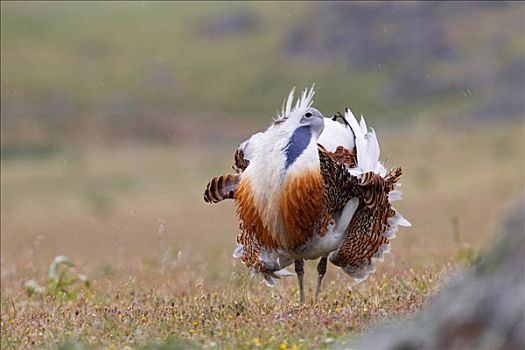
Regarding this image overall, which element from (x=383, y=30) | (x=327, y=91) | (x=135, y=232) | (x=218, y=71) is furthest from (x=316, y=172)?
(x=383, y=30)

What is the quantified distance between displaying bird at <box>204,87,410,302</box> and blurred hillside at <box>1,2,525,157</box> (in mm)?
38608

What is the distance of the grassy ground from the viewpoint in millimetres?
5602

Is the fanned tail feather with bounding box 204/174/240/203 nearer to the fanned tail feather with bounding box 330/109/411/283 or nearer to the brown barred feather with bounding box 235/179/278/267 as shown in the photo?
the brown barred feather with bounding box 235/179/278/267

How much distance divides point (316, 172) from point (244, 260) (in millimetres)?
1045

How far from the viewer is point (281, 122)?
6906mm

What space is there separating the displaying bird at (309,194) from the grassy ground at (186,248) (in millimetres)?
260

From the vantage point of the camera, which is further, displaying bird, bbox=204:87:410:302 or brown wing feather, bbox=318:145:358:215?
brown wing feather, bbox=318:145:358:215

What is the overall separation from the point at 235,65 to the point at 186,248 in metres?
53.6

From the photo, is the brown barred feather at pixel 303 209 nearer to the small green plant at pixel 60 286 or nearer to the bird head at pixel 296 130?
the bird head at pixel 296 130

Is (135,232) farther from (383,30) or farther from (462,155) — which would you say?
(383,30)

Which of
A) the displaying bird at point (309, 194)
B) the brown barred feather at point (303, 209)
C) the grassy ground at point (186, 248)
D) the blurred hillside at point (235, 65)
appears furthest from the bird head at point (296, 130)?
the blurred hillside at point (235, 65)

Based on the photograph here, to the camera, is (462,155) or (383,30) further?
(383,30)

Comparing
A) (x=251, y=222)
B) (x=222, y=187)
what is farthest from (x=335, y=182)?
(x=222, y=187)

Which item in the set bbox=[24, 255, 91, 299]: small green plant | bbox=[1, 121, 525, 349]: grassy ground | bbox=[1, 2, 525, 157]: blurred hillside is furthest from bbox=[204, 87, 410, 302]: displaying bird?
bbox=[1, 2, 525, 157]: blurred hillside
